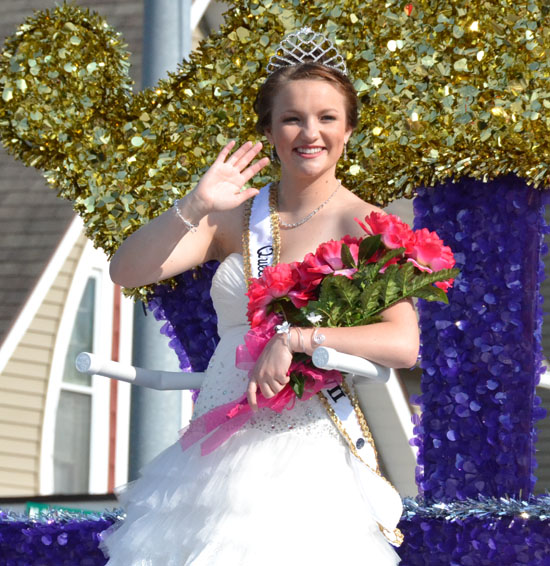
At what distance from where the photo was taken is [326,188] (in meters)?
3.06

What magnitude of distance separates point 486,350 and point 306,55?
114cm

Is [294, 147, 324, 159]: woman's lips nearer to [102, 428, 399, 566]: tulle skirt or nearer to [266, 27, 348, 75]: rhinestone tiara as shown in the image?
[266, 27, 348, 75]: rhinestone tiara

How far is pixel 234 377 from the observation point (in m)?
2.93

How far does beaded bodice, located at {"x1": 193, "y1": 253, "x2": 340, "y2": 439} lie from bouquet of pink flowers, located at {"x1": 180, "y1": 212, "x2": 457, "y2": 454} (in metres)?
0.04

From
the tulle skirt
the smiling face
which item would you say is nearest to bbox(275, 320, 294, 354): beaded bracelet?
the tulle skirt

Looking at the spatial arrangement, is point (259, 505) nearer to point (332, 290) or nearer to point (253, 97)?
point (332, 290)

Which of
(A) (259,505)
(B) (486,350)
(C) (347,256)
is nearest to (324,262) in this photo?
(C) (347,256)

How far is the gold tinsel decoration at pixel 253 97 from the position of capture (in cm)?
362

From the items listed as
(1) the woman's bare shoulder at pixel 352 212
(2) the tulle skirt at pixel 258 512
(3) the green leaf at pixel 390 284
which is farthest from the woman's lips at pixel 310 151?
(2) the tulle skirt at pixel 258 512

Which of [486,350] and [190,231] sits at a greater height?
[190,231]

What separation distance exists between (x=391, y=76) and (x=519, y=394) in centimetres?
111

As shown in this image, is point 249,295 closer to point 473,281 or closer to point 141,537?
point 141,537

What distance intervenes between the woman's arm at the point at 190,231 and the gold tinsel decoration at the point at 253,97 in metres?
0.83

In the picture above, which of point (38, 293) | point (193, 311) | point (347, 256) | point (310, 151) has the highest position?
point (310, 151)
